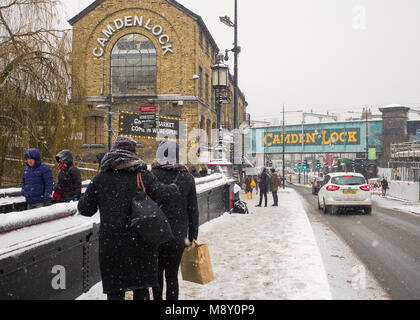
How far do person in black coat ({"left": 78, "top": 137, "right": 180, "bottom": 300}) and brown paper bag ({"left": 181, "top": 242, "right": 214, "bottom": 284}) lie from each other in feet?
2.63

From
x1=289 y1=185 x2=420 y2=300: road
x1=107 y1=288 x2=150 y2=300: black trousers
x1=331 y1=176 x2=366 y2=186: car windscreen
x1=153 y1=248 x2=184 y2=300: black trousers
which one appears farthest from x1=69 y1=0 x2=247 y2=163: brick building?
x1=107 y1=288 x2=150 y2=300: black trousers

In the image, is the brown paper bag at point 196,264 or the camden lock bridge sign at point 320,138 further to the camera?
the camden lock bridge sign at point 320,138

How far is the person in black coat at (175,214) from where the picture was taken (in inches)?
154

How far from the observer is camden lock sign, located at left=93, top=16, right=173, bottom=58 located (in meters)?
24.4

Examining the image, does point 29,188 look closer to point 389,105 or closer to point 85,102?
point 85,102

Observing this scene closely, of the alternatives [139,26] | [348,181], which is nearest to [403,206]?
[348,181]

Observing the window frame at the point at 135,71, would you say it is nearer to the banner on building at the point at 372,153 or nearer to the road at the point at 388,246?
the road at the point at 388,246

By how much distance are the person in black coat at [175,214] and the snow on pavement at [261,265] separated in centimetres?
92

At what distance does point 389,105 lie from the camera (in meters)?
48.7

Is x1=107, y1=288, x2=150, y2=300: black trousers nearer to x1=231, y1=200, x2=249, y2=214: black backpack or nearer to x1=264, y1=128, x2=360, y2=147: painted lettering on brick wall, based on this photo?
x1=231, y1=200, x2=249, y2=214: black backpack

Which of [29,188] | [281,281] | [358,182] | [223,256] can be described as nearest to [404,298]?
[281,281]

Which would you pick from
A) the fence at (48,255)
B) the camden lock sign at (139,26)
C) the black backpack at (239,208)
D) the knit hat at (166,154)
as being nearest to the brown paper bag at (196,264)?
the knit hat at (166,154)

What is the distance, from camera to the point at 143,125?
2355 cm
